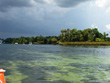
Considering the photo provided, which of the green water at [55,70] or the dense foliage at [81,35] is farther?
the dense foliage at [81,35]

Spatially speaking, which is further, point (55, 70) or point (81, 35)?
point (81, 35)

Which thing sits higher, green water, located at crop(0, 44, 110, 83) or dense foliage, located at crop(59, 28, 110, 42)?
dense foliage, located at crop(59, 28, 110, 42)

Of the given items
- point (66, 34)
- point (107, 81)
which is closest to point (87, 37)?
point (66, 34)

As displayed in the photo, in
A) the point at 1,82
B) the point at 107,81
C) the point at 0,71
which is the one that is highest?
the point at 0,71

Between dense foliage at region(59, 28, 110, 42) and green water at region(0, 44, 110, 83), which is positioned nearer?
green water at region(0, 44, 110, 83)

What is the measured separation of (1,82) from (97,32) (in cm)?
18840

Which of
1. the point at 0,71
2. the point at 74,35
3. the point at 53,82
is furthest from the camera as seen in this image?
the point at 74,35

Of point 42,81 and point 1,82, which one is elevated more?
point 1,82

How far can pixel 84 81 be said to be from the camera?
41.9 feet

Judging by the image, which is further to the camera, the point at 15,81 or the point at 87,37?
the point at 87,37

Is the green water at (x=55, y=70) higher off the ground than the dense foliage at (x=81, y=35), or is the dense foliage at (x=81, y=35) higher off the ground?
the dense foliage at (x=81, y=35)

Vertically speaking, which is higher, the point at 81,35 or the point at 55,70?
the point at 81,35

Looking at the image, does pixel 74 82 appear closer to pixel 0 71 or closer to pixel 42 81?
pixel 42 81

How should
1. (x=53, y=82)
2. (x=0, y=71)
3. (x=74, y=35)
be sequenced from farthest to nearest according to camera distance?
A: 1. (x=74, y=35)
2. (x=53, y=82)
3. (x=0, y=71)
